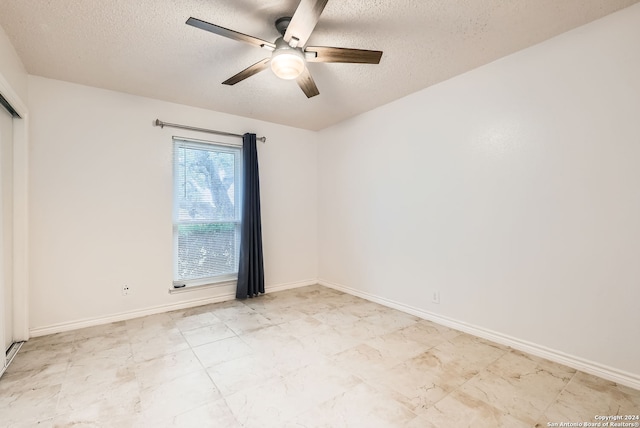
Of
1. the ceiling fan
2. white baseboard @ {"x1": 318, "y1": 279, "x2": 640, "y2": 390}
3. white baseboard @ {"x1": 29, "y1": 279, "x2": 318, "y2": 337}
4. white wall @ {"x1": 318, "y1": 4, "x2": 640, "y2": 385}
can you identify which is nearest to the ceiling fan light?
the ceiling fan

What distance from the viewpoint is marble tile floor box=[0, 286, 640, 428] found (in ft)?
5.39

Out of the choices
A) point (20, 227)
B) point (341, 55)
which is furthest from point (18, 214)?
point (341, 55)

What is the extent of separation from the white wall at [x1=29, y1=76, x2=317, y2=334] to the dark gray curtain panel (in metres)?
0.35

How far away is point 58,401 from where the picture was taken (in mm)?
1774

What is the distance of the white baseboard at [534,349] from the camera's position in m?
1.93

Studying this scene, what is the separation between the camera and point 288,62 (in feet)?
6.40

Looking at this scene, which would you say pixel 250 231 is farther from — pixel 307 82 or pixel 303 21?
pixel 303 21

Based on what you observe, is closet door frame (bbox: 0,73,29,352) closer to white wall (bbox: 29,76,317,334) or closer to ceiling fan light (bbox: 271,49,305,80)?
white wall (bbox: 29,76,317,334)

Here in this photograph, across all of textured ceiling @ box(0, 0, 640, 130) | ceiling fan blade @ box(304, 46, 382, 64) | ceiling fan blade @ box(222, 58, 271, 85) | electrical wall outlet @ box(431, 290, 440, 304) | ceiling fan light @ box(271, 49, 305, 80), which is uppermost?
textured ceiling @ box(0, 0, 640, 130)

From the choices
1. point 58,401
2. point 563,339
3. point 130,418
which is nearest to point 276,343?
point 130,418

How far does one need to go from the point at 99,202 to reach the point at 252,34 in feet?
7.68

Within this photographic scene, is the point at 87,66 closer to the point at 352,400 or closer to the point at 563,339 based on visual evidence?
the point at 352,400

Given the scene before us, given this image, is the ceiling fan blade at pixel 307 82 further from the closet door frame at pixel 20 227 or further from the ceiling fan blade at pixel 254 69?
the closet door frame at pixel 20 227

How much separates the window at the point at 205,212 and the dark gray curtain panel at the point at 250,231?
0.17 metres
